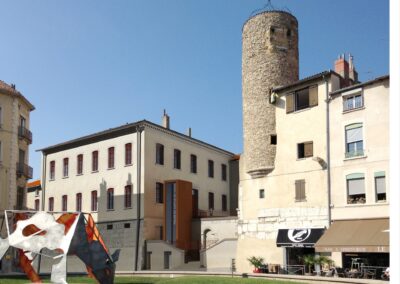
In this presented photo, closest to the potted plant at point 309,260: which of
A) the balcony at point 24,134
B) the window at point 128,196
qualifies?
the window at point 128,196

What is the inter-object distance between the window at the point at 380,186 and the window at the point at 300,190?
461 centimetres

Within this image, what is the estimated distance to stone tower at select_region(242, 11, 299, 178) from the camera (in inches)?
1291

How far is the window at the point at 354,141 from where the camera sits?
2828 centimetres

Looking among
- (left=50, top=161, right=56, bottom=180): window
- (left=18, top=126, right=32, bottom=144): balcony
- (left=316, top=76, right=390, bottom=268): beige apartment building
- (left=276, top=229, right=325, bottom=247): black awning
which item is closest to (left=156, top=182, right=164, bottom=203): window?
(left=50, top=161, right=56, bottom=180): window

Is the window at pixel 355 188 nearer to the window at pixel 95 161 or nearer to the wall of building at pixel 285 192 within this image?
the wall of building at pixel 285 192

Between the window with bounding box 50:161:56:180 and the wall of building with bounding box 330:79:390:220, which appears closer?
the wall of building with bounding box 330:79:390:220

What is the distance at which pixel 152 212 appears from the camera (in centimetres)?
4194

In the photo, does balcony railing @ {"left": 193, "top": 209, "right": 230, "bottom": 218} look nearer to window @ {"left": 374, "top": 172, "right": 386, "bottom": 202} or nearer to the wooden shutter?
the wooden shutter

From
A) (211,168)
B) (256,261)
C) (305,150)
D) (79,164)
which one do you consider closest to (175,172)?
(211,168)

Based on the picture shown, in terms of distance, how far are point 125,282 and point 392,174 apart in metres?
27.4

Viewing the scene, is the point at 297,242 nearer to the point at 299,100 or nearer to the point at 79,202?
the point at 299,100

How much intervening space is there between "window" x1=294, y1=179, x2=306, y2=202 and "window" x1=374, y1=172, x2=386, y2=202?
15.1 ft

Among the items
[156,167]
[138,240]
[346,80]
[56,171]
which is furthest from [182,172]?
[346,80]

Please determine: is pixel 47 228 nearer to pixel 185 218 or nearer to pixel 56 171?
pixel 185 218
